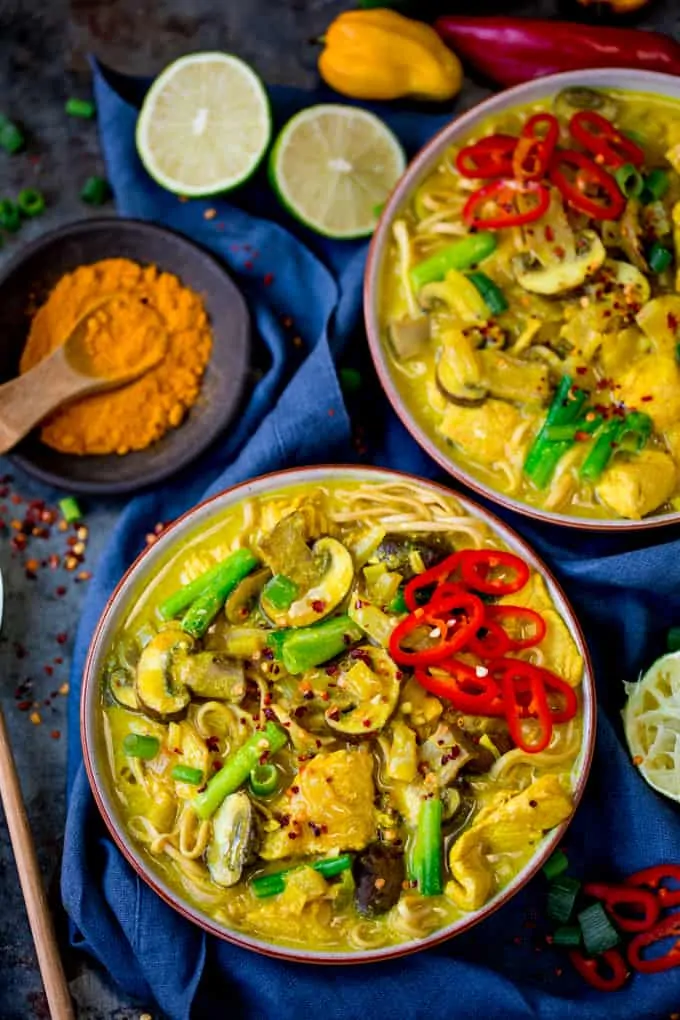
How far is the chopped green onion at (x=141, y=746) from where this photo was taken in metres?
3.93

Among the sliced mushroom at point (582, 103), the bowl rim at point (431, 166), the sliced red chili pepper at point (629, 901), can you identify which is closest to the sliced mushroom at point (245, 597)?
the bowl rim at point (431, 166)

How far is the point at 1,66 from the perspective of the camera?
495 cm

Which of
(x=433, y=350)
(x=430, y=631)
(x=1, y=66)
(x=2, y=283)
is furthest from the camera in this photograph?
(x=1, y=66)

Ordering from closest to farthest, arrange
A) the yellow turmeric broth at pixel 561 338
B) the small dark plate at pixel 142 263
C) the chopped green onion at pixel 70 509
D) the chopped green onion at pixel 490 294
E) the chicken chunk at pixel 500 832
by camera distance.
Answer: the chicken chunk at pixel 500 832, the yellow turmeric broth at pixel 561 338, the chopped green onion at pixel 490 294, the small dark plate at pixel 142 263, the chopped green onion at pixel 70 509

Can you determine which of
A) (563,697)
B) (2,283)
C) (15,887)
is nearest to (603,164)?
(563,697)

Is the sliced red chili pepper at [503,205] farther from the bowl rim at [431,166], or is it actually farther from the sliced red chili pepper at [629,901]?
the sliced red chili pepper at [629,901]

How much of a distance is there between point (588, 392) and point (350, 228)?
1204 millimetres

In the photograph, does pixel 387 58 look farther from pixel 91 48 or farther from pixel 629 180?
pixel 91 48

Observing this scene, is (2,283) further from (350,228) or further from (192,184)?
(350,228)

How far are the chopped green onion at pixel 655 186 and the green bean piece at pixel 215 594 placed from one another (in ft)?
6.44

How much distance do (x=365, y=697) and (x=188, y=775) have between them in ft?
2.14

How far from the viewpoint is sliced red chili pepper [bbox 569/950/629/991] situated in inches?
167

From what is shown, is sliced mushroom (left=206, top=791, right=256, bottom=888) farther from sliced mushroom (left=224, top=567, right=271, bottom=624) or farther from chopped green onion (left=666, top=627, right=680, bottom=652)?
chopped green onion (left=666, top=627, right=680, bottom=652)

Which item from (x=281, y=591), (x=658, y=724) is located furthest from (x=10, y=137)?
(x=658, y=724)
